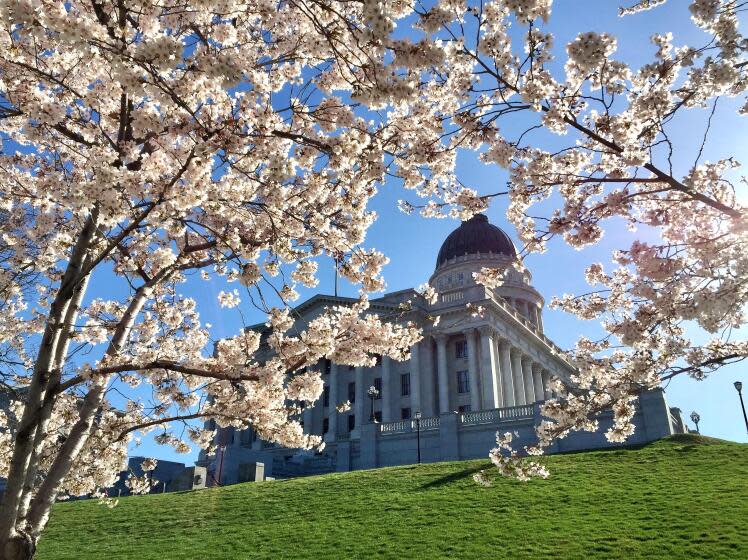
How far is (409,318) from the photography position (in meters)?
56.9

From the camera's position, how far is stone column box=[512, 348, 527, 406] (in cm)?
5872

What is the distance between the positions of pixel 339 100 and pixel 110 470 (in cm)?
799

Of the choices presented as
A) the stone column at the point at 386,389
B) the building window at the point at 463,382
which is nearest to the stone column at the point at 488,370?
the building window at the point at 463,382

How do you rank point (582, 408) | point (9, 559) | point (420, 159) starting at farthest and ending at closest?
point (582, 408) < point (420, 159) < point (9, 559)

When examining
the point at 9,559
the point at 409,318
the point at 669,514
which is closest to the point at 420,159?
the point at 9,559

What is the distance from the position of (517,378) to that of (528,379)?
4554 millimetres

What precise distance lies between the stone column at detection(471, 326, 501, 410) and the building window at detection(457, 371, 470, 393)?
291 centimetres

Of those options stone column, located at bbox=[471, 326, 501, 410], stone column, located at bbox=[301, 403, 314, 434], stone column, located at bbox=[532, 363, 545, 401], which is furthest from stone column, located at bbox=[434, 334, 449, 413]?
stone column, located at bbox=[532, 363, 545, 401]

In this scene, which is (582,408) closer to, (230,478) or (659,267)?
(659,267)

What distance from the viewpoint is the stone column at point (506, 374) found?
55.5 metres

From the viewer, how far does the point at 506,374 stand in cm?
5628

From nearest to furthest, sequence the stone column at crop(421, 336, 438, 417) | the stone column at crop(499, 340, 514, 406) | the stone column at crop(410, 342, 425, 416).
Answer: the stone column at crop(410, 342, 425, 416) → the stone column at crop(421, 336, 438, 417) → the stone column at crop(499, 340, 514, 406)

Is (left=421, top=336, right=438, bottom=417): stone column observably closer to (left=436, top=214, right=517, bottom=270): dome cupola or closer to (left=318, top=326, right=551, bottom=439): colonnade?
(left=318, top=326, right=551, bottom=439): colonnade

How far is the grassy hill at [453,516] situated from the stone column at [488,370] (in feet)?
82.3
